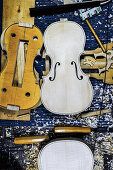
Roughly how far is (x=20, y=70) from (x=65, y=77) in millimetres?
511

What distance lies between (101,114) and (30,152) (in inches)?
38.8

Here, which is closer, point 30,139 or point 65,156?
point 65,156

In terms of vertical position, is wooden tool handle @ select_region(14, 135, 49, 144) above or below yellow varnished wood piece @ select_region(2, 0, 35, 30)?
below

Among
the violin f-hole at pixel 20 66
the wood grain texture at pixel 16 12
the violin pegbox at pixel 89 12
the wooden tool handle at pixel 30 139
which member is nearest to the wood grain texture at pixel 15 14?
the wood grain texture at pixel 16 12

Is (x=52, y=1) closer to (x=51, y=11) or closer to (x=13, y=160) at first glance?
(x=51, y=11)

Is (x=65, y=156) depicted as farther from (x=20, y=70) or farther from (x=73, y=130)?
(x=20, y=70)

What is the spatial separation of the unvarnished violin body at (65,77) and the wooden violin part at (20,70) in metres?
0.13

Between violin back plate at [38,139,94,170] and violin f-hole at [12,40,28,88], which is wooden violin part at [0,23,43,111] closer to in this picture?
violin f-hole at [12,40,28,88]

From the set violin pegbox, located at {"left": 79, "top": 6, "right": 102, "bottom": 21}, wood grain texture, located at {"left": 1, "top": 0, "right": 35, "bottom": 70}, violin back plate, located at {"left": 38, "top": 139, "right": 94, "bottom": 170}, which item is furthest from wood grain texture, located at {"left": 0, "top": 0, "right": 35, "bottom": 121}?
violin pegbox, located at {"left": 79, "top": 6, "right": 102, "bottom": 21}

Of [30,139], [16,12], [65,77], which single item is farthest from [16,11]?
[30,139]

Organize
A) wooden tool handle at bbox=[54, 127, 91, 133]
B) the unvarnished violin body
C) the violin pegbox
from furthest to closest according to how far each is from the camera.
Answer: the violin pegbox, wooden tool handle at bbox=[54, 127, 91, 133], the unvarnished violin body

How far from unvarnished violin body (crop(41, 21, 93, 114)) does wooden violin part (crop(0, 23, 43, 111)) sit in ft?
0.44

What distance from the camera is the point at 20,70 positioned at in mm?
2420

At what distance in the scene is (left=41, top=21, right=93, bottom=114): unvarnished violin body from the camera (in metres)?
2.33
